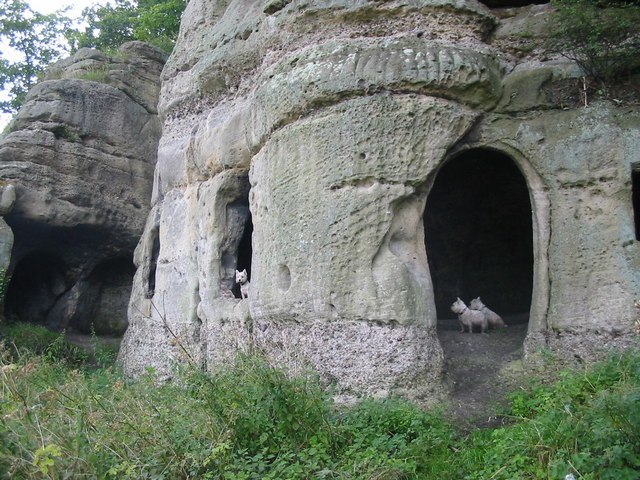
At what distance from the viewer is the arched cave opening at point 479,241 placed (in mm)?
9562

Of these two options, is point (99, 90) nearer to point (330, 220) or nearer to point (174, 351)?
point (174, 351)

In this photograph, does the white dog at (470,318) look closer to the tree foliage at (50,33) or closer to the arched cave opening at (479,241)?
the arched cave opening at (479,241)

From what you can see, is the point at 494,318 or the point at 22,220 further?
the point at 22,220

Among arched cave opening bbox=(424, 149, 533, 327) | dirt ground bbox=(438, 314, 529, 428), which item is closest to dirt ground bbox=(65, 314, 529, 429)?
dirt ground bbox=(438, 314, 529, 428)

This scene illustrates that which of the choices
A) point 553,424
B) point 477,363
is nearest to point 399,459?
point 553,424

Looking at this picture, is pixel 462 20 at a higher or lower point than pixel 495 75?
higher

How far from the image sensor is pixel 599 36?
6.64 meters

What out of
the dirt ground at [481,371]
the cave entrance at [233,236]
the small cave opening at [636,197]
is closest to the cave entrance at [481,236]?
the dirt ground at [481,371]

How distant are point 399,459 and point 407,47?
3.89 metres

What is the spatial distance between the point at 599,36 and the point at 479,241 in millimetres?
3835

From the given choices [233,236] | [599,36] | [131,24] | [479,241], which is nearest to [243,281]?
[233,236]

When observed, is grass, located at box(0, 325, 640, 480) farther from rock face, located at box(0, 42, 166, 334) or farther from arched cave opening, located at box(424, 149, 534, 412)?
rock face, located at box(0, 42, 166, 334)

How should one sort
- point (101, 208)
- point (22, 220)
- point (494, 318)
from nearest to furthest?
point (494, 318) → point (22, 220) → point (101, 208)

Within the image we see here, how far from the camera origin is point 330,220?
21.6 ft
